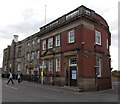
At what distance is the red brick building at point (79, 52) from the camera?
771 inches

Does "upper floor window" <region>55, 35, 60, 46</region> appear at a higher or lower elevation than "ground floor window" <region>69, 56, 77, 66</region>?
higher

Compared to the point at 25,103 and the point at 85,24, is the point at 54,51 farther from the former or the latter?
the point at 25,103

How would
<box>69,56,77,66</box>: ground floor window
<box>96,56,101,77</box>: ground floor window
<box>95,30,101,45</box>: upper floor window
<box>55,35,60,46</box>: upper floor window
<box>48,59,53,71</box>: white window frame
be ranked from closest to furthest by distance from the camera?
<box>69,56,77,66</box>: ground floor window → <box>96,56,101,77</box>: ground floor window → <box>95,30,101,45</box>: upper floor window → <box>55,35,60,46</box>: upper floor window → <box>48,59,53,71</box>: white window frame

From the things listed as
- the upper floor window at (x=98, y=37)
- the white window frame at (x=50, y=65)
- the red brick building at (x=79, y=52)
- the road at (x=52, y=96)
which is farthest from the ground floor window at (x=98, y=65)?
the white window frame at (x=50, y=65)

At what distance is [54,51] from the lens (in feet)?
79.4

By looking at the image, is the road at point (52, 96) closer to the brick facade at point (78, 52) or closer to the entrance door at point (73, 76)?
the brick facade at point (78, 52)

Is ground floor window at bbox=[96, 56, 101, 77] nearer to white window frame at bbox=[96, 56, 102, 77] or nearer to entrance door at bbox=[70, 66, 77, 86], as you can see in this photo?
white window frame at bbox=[96, 56, 102, 77]

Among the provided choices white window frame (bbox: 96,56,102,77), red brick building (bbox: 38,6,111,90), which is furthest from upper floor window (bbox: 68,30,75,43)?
white window frame (bbox: 96,56,102,77)

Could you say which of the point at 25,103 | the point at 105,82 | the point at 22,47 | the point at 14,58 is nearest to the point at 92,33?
the point at 105,82

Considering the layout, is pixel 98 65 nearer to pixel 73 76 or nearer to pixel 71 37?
pixel 73 76

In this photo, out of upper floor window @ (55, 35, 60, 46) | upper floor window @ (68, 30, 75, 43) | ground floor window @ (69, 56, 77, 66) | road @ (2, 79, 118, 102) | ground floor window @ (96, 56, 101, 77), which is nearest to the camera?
road @ (2, 79, 118, 102)

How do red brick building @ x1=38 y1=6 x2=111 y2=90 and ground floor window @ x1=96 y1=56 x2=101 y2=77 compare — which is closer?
red brick building @ x1=38 y1=6 x2=111 y2=90

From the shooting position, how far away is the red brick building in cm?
1959

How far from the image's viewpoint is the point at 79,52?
19562mm
